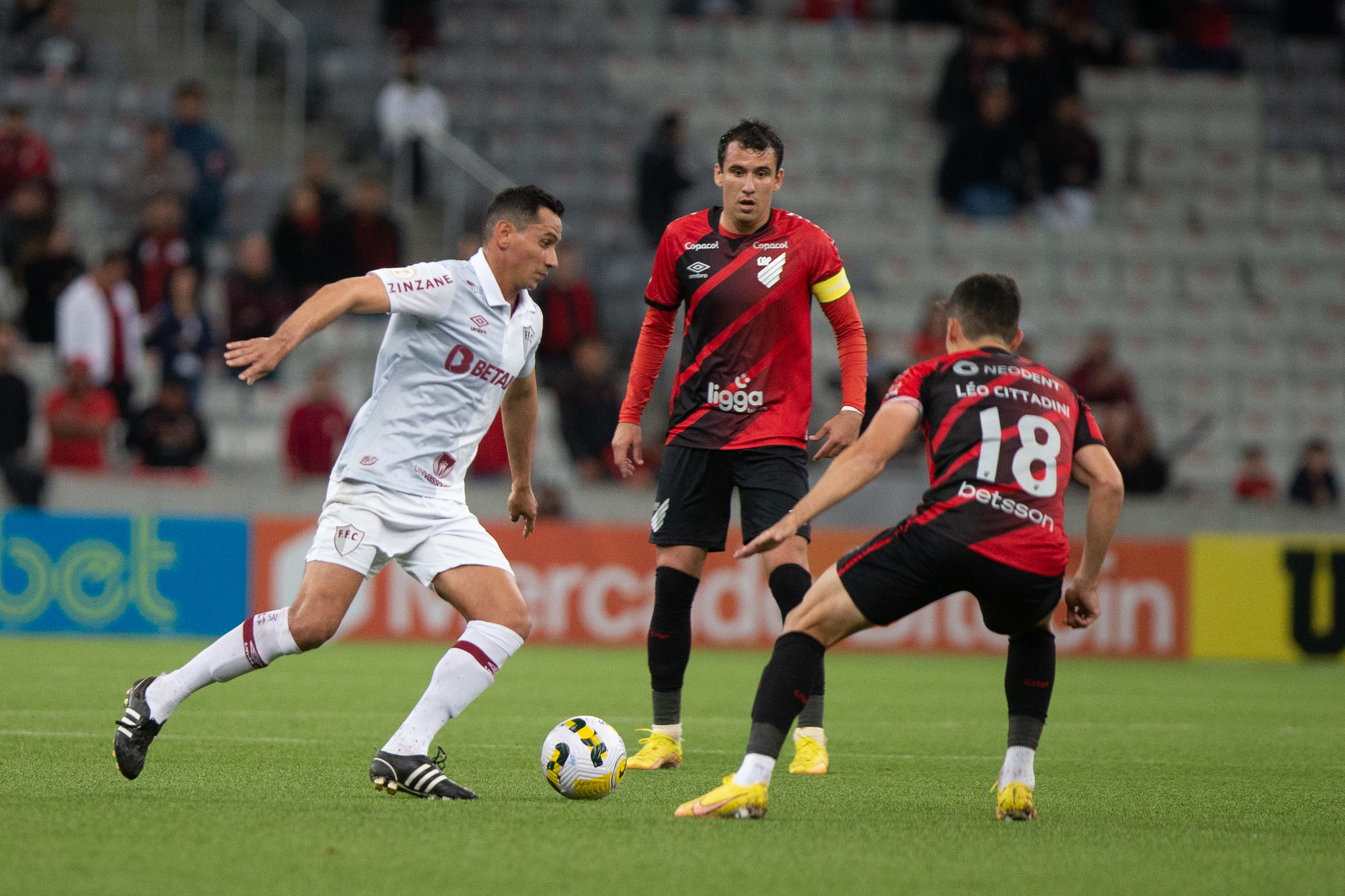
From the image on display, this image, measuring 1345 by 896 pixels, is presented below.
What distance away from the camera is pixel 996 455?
5465 mm

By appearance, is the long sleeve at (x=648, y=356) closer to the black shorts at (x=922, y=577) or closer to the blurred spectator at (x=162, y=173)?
the black shorts at (x=922, y=577)

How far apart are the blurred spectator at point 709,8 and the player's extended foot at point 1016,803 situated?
16897mm

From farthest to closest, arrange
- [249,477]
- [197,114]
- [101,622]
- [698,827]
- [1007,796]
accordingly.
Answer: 1. [197,114]
2. [249,477]
3. [101,622]
4. [1007,796]
5. [698,827]

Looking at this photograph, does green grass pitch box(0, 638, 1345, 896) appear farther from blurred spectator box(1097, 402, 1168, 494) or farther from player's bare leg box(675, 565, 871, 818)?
blurred spectator box(1097, 402, 1168, 494)

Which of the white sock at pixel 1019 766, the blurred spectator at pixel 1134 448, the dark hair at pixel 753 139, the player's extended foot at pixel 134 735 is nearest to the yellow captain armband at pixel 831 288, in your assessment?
the dark hair at pixel 753 139

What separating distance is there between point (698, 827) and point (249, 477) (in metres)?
10.4

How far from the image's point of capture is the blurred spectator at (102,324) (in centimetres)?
1468

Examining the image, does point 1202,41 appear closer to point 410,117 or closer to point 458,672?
point 410,117

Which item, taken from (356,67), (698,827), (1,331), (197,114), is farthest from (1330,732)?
(356,67)

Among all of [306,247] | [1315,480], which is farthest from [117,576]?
[1315,480]

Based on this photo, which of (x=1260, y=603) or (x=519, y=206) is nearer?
(x=519, y=206)

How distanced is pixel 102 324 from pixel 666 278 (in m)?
8.88

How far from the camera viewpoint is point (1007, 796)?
571cm

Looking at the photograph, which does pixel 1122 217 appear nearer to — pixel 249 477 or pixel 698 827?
pixel 249 477
